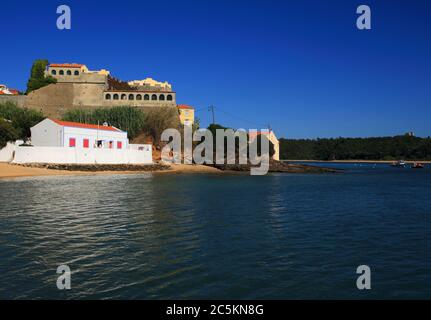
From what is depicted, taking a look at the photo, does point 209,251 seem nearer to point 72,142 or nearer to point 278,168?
point 72,142

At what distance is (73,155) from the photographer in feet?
206

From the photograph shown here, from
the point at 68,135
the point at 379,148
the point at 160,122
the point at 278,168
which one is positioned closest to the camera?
the point at 68,135

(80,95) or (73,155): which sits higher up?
(80,95)

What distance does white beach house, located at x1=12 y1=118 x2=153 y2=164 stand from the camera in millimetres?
60406

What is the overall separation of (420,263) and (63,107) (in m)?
92.3

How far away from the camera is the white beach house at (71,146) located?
60.4m

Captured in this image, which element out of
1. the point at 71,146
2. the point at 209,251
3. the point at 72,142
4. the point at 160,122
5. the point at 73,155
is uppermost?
the point at 160,122

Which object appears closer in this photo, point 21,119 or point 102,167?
point 102,167

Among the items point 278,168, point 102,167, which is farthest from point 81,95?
point 278,168

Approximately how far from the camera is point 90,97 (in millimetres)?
93125

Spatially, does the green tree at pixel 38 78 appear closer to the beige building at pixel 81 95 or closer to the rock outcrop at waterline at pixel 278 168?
the beige building at pixel 81 95

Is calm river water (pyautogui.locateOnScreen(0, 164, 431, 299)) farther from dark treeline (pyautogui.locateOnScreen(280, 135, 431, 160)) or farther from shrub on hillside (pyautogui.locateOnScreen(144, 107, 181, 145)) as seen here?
dark treeline (pyautogui.locateOnScreen(280, 135, 431, 160))

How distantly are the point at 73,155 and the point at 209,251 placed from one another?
55.0 meters

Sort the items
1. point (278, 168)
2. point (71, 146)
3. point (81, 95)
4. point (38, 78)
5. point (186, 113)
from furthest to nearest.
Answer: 1. point (186, 113)
2. point (38, 78)
3. point (81, 95)
4. point (278, 168)
5. point (71, 146)
